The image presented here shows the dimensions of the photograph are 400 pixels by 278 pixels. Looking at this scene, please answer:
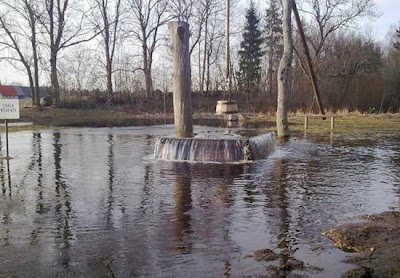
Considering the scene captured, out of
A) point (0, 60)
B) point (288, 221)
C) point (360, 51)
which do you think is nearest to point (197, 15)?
point (360, 51)

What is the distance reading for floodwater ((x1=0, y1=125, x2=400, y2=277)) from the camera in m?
4.72

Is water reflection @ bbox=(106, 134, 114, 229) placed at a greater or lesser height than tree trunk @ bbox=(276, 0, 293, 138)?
lesser

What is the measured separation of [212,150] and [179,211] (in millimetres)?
5156

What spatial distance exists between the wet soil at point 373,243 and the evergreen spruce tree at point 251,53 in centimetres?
4677

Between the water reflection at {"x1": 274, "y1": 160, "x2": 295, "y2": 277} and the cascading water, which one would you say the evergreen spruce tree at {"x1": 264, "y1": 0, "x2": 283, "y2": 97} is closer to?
the cascading water

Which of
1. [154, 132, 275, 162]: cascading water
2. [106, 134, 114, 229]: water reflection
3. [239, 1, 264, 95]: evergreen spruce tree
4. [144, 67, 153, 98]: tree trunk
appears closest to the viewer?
[106, 134, 114, 229]: water reflection

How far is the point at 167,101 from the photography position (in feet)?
159

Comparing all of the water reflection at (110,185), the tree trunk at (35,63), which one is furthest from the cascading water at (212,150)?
the tree trunk at (35,63)

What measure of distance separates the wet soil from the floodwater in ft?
0.53

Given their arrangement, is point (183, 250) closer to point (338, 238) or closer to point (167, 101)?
point (338, 238)

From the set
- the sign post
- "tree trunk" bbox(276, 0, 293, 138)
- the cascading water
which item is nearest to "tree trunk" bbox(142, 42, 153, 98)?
"tree trunk" bbox(276, 0, 293, 138)

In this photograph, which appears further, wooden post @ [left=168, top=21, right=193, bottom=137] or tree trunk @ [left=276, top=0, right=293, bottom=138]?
tree trunk @ [left=276, top=0, right=293, bottom=138]

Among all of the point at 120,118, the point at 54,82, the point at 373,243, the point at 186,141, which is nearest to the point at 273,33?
the point at 120,118

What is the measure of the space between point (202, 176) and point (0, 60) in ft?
119
